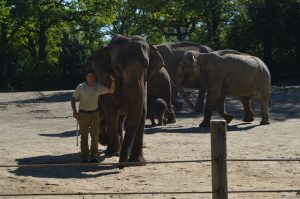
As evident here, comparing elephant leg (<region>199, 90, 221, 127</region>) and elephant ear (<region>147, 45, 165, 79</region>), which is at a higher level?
elephant ear (<region>147, 45, 165, 79</region>)

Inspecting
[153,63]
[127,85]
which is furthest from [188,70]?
[127,85]

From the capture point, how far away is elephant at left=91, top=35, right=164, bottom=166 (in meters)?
9.63

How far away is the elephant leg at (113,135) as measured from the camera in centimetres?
1075

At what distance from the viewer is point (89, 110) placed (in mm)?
10141

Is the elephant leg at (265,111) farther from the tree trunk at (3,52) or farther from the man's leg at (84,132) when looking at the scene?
the tree trunk at (3,52)

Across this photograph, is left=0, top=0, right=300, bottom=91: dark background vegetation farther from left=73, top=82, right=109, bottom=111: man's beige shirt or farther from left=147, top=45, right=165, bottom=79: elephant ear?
left=73, top=82, right=109, bottom=111: man's beige shirt

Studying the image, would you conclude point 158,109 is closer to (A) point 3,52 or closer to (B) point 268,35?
(B) point 268,35

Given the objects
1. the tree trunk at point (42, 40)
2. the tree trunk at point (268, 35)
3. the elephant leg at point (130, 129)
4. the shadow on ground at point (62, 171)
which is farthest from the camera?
the tree trunk at point (42, 40)

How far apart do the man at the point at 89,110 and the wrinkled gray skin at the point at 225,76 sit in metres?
6.52

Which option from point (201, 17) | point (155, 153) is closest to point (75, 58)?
point (201, 17)

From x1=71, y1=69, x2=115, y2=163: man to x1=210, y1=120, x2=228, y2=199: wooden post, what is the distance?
4.54 m

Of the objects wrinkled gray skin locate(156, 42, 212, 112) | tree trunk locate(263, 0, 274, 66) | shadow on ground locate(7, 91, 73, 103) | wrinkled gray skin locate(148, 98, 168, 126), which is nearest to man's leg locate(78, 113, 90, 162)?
wrinkled gray skin locate(148, 98, 168, 126)

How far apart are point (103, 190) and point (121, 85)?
2461 mm

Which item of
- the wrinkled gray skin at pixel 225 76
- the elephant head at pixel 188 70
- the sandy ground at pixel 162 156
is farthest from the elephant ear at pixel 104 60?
the elephant head at pixel 188 70
